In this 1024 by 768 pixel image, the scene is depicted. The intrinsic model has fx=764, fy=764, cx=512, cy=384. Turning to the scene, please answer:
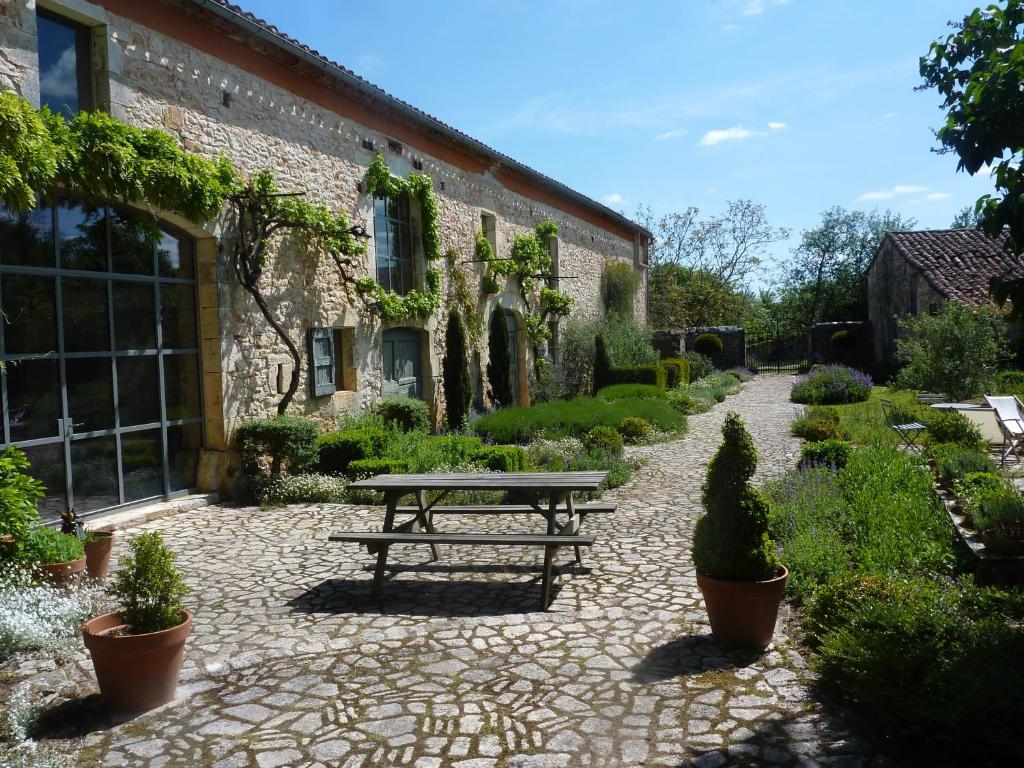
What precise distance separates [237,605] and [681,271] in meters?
34.7

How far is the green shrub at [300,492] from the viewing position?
27.3ft

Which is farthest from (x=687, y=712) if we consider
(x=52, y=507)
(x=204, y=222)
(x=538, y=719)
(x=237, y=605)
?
(x=204, y=222)

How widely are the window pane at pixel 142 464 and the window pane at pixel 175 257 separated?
1.68 metres

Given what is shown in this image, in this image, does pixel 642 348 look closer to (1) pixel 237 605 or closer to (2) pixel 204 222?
(2) pixel 204 222

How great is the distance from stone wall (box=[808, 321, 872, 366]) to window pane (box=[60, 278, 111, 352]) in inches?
968

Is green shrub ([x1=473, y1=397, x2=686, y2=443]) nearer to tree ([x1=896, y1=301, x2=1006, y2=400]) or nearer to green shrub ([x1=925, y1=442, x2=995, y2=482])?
tree ([x1=896, y1=301, x2=1006, y2=400])

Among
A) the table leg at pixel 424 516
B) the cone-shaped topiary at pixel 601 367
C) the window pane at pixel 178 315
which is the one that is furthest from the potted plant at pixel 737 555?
the cone-shaped topiary at pixel 601 367

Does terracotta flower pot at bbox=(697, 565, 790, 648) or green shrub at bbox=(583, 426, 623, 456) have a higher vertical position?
green shrub at bbox=(583, 426, 623, 456)

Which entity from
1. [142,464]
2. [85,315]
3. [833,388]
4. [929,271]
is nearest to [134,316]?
[85,315]

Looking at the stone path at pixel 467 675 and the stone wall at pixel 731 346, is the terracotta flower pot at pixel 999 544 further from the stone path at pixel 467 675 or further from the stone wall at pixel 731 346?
the stone wall at pixel 731 346

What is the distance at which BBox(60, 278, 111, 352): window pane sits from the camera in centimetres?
680

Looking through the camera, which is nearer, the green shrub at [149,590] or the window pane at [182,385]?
the green shrub at [149,590]

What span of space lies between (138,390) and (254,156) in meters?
3.09

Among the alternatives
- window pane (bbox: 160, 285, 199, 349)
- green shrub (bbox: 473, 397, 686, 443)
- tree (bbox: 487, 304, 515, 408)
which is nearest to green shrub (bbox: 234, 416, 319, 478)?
window pane (bbox: 160, 285, 199, 349)
